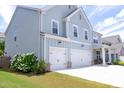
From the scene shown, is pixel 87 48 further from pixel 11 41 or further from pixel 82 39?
pixel 11 41

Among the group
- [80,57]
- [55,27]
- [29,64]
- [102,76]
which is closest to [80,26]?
[80,57]

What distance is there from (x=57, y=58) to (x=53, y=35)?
249 centimetres

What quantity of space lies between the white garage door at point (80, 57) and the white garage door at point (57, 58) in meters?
1.85

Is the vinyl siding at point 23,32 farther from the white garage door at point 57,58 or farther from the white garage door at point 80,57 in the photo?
the white garage door at point 80,57

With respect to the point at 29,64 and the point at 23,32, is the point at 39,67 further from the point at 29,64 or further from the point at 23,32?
the point at 23,32

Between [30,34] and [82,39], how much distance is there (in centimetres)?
789

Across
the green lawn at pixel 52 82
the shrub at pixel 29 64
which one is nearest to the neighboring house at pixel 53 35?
the shrub at pixel 29 64

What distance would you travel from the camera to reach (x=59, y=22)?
19.7 metres

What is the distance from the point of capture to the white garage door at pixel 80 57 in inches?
815

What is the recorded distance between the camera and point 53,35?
1716 centimetres

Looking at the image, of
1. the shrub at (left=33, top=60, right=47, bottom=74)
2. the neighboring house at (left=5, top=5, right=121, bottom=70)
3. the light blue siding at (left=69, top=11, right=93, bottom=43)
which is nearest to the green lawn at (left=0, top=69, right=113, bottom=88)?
the shrub at (left=33, top=60, right=47, bottom=74)

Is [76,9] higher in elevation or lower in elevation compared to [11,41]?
higher
